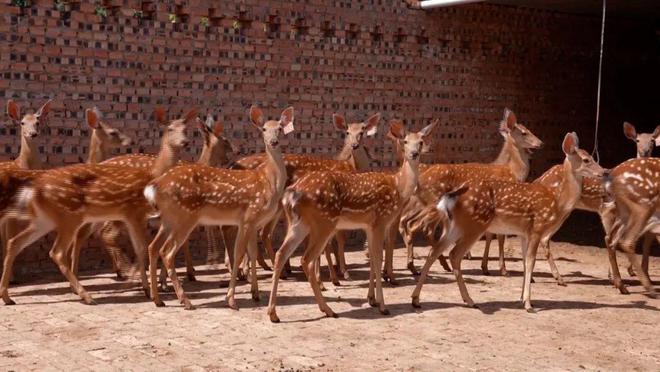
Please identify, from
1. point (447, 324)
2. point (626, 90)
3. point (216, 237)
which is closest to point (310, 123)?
point (216, 237)

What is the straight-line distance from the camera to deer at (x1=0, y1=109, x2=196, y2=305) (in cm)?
1013

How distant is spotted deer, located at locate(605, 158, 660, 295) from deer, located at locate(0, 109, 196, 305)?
5.43m

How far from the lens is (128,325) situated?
359 inches

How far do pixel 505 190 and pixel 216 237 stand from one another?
452 centimetres

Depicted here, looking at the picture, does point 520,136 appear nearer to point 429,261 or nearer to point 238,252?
point 429,261

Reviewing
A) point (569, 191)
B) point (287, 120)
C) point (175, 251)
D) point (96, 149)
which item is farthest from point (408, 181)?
point (96, 149)

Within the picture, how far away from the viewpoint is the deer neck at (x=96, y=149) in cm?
1202

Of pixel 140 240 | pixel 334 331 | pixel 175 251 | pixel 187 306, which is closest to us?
pixel 334 331

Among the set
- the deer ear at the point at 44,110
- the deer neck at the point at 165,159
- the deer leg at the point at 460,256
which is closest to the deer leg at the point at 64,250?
the deer neck at the point at 165,159

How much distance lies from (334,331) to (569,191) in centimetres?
349

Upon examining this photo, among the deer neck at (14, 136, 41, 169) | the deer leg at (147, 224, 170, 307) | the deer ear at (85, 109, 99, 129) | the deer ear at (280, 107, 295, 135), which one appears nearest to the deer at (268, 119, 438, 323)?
the deer ear at (280, 107, 295, 135)

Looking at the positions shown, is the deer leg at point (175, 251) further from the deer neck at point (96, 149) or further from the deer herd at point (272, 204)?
the deer neck at point (96, 149)

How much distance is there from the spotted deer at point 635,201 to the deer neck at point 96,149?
20.0ft

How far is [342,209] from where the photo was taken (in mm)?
9898
